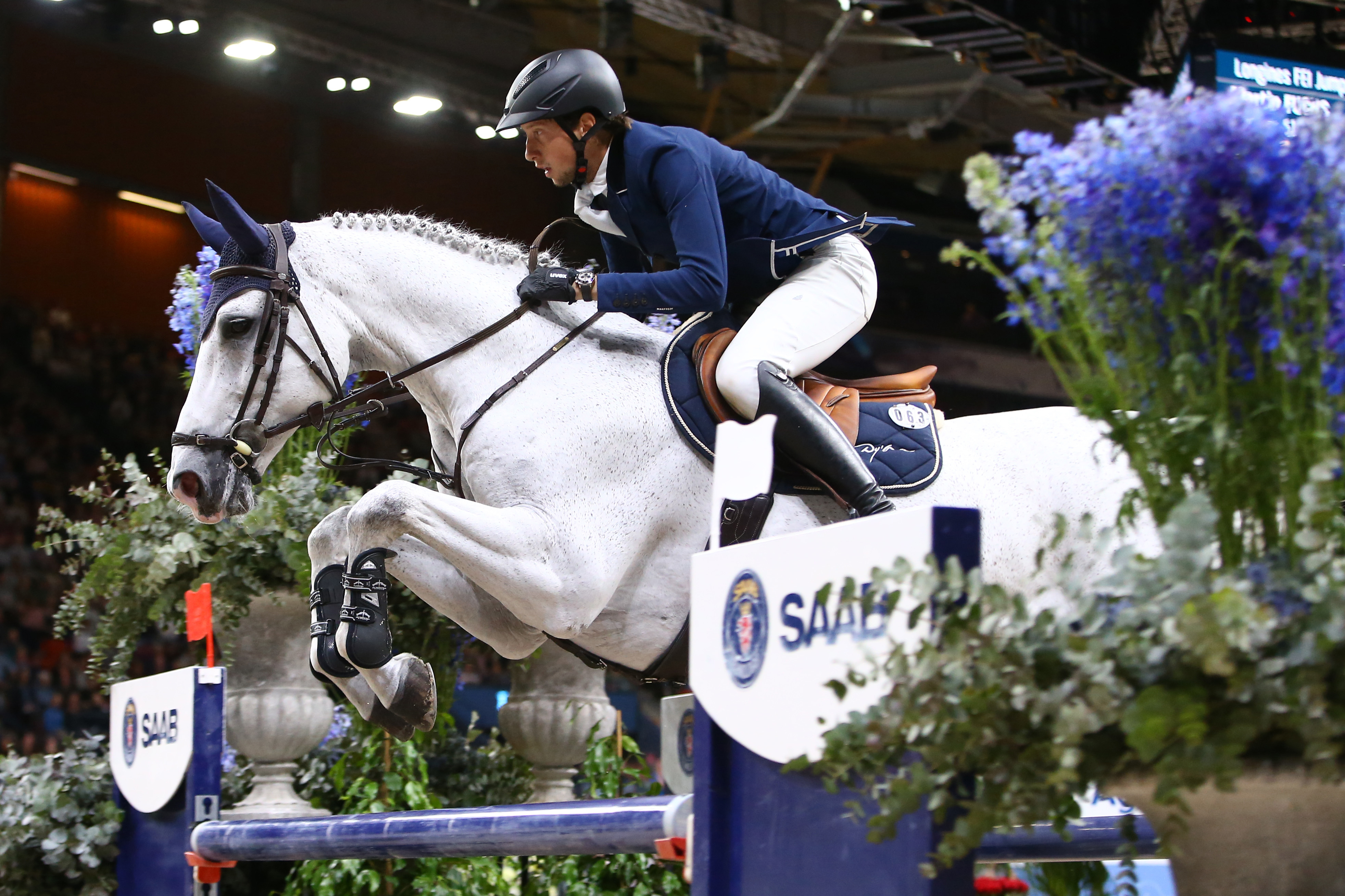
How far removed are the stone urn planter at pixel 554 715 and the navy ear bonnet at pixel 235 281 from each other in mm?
1621

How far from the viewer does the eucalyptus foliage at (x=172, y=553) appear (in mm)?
3869

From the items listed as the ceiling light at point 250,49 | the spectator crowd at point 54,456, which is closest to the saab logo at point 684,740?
the spectator crowd at point 54,456

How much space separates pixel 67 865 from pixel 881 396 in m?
2.45

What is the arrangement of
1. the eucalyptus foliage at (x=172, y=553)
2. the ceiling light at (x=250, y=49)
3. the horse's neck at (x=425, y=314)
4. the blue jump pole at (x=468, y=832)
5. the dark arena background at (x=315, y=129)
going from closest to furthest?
the blue jump pole at (x=468, y=832) < the horse's neck at (x=425, y=314) < the eucalyptus foliage at (x=172, y=553) < the dark arena background at (x=315, y=129) < the ceiling light at (x=250, y=49)

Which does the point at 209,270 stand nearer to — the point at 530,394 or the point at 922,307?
the point at 530,394

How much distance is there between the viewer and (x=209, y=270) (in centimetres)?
412

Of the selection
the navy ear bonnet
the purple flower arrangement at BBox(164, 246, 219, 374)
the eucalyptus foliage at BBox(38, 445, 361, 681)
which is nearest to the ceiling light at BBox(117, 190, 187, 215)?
the purple flower arrangement at BBox(164, 246, 219, 374)

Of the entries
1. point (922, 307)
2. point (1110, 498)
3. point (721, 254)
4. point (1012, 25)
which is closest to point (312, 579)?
point (721, 254)

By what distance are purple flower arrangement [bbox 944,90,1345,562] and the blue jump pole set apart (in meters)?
0.85

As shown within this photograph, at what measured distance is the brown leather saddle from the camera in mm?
2936

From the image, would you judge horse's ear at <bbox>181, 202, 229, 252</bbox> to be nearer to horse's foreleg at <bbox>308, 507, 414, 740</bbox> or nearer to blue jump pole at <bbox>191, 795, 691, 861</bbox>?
horse's foreleg at <bbox>308, 507, 414, 740</bbox>

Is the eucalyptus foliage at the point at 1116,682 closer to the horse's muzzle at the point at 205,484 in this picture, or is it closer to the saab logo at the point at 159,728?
the horse's muzzle at the point at 205,484

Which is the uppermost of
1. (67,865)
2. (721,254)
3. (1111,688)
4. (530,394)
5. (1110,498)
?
(721,254)

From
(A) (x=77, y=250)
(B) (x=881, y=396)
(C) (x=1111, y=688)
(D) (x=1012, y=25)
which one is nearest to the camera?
(C) (x=1111, y=688)
